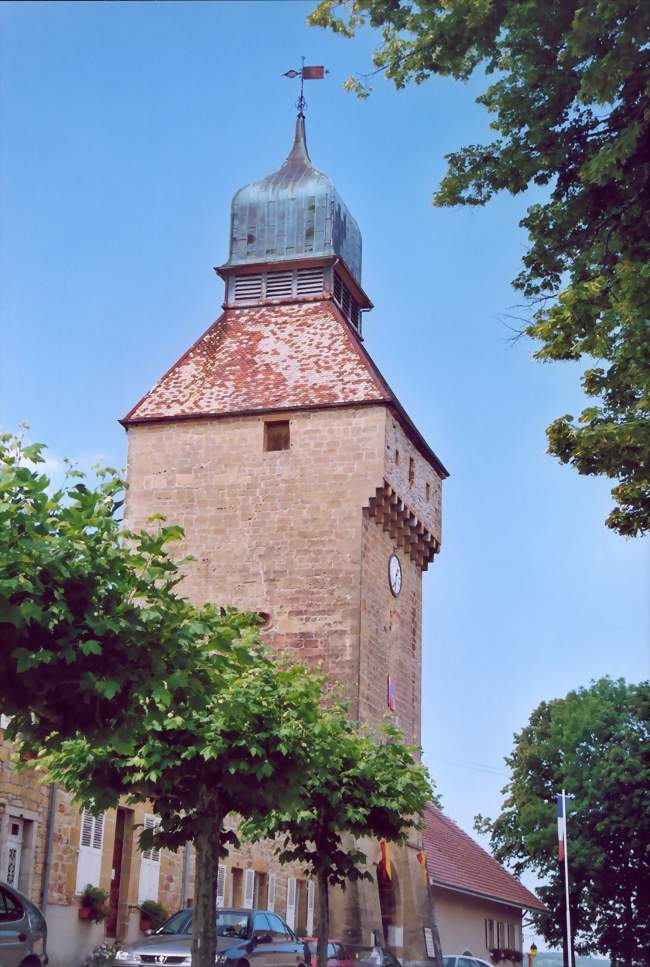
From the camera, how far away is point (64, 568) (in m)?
10.2

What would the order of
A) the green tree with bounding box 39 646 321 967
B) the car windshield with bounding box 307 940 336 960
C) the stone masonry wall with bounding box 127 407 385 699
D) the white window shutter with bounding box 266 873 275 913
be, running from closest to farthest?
1. the green tree with bounding box 39 646 321 967
2. the car windshield with bounding box 307 940 336 960
3. the white window shutter with bounding box 266 873 275 913
4. the stone masonry wall with bounding box 127 407 385 699

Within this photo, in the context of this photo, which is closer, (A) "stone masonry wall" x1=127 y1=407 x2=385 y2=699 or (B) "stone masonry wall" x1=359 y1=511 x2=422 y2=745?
(A) "stone masonry wall" x1=127 y1=407 x2=385 y2=699

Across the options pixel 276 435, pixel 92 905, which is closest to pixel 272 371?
pixel 276 435

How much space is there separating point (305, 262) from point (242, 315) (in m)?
2.15

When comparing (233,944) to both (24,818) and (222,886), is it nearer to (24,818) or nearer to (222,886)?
(24,818)

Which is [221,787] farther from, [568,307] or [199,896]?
[568,307]

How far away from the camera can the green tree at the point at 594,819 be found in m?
41.0

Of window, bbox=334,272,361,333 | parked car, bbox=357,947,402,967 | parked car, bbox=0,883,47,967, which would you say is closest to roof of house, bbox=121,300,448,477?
window, bbox=334,272,361,333

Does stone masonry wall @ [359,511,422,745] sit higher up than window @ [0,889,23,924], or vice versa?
stone masonry wall @ [359,511,422,745]

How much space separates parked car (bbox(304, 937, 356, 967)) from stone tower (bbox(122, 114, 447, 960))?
6.43 meters

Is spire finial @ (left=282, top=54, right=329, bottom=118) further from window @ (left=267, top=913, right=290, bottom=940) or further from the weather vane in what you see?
window @ (left=267, top=913, right=290, bottom=940)

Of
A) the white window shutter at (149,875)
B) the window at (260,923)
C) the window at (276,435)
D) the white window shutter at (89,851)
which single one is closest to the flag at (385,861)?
the white window shutter at (149,875)

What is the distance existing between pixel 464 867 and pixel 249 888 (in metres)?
12.3

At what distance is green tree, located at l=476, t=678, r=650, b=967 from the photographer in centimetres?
4103
